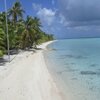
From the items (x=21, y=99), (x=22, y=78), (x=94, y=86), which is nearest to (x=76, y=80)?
(x=94, y=86)

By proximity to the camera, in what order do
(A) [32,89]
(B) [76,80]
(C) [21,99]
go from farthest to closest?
(B) [76,80], (A) [32,89], (C) [21,99]

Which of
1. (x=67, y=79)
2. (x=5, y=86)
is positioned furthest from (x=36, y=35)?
(x=5, y=86)

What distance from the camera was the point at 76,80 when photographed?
18.3 meters

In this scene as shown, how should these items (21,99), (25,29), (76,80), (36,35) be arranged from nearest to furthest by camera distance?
(21,99)
(76,80)
(25,29)
(36,35)

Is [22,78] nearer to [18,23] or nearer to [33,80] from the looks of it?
[33,80]

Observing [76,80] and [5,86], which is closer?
[5,86]

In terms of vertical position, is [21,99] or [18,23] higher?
[18,23]

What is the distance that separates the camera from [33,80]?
17094mm

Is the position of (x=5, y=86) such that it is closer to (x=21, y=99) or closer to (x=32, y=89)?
(x=32, y=89)

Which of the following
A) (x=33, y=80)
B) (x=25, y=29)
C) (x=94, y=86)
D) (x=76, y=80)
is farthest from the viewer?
(x=25, y=29)

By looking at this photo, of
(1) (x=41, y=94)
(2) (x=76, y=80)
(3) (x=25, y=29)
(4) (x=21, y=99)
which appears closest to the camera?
(4) (x=21, y=99)

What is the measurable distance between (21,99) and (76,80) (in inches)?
282

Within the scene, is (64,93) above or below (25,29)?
below

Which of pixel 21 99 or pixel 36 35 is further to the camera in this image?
pixel 36 35
